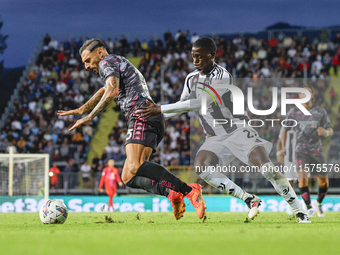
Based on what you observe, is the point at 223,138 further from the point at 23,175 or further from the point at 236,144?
the point at 23,175

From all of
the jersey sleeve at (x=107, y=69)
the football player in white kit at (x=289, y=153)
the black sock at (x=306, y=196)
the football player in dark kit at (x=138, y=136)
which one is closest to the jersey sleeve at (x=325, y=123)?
the football player in white kit at (x=289, y=153)

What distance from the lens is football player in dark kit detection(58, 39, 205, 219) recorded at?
614 centimetres

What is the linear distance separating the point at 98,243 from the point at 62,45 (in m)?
23.3

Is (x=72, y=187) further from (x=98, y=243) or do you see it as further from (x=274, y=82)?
(x=98, y=243)

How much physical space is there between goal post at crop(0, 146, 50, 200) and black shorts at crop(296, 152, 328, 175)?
7.78 metres

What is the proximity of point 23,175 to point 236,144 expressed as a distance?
9.84 metres

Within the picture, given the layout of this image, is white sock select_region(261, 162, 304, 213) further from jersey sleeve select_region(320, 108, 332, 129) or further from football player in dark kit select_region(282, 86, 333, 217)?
jersey sleeve select_region(320, 108, 332, 129)

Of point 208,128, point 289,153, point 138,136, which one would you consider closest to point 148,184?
point 138,136

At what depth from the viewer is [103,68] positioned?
6316 millimetres

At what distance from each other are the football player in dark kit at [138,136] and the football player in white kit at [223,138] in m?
0.52

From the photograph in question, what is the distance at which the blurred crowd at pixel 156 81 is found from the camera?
19.3m

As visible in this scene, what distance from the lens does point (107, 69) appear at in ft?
20.6

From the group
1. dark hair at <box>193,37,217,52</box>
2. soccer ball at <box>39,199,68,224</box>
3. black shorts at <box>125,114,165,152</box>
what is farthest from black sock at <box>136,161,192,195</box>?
dark hair at <box>193,37,217,52</box>

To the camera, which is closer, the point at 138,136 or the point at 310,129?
the point at 138,136
